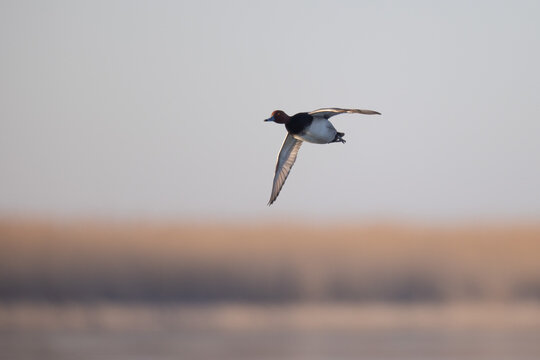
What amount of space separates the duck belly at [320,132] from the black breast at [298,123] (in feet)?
0.12

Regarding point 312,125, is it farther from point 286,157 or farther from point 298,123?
point 286,157

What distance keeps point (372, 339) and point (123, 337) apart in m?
3.62

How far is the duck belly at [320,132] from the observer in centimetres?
1445

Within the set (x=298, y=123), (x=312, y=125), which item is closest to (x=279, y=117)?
(x=298, y=123)

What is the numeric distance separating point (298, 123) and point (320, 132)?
0.84ft

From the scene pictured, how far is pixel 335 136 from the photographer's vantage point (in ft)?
47.9

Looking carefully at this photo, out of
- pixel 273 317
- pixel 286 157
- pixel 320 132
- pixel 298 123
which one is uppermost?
pixel 298 123

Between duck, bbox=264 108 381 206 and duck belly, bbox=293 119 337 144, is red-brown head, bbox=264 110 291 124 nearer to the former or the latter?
duck, bbox=264 108 381 206

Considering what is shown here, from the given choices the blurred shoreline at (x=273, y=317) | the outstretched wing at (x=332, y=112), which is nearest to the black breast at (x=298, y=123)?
the outstretched wing at (x=332, y=112)

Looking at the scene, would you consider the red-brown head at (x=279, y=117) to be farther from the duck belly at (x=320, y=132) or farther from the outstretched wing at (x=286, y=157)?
the outstretched wing at (x=286, y=157)

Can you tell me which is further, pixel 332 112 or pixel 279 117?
pixel 279 117

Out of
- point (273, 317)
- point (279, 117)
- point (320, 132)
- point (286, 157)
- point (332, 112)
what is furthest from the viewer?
point (273, 317)

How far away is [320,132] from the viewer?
14445mm

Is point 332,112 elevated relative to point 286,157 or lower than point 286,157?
elevated
